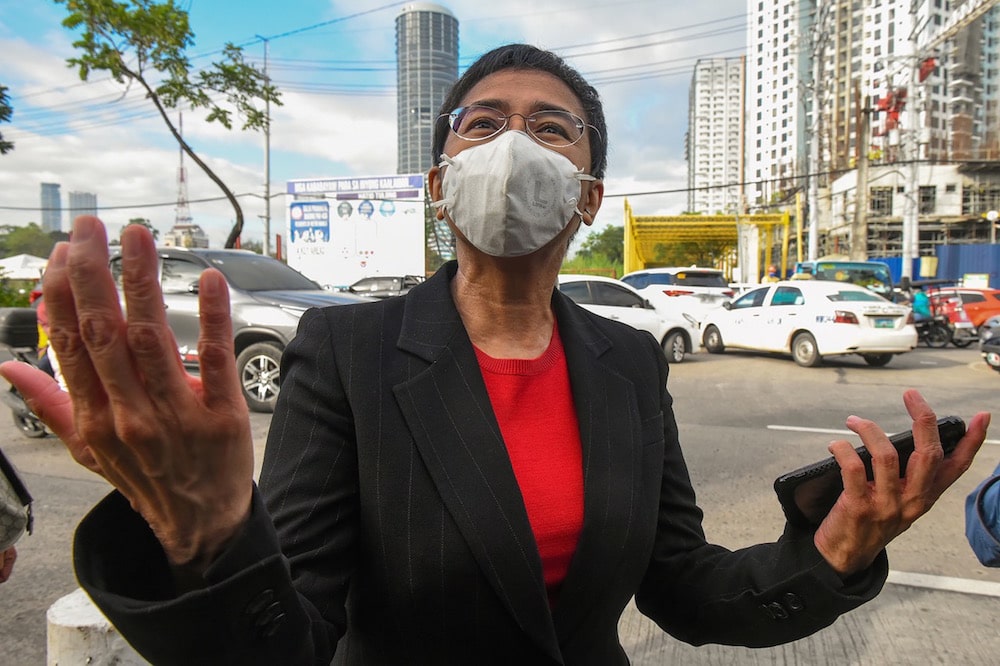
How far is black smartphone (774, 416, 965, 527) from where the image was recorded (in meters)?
1.13

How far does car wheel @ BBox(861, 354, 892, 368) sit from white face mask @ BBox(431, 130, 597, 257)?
11550 millimetres

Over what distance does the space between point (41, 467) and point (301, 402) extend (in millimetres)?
5388

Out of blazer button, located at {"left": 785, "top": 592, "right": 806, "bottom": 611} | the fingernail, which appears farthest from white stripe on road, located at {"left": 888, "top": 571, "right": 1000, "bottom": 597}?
the fingernail

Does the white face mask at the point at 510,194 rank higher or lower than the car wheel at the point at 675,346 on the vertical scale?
higher

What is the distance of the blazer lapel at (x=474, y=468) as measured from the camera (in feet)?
3.84

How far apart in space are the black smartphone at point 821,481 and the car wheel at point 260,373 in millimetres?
6324

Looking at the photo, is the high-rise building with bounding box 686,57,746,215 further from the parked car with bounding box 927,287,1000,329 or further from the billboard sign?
the parked car with bounding box 927,287,1000,329

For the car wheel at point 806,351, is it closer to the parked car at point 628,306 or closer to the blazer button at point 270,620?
the parked car at point 628,306

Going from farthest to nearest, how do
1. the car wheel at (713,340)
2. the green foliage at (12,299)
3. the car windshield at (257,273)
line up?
the green foliage at (12,299) → the car wheel at (713,340) → the car windshield at (257,273)


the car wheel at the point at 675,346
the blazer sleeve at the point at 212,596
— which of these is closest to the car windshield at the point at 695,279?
the car wheel at the point at 675,346

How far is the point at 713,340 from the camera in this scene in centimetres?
1377

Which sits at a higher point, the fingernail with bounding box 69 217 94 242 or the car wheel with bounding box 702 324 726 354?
the fingernail with bounding box 69 217 94 242

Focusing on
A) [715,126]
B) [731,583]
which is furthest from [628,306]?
[715,126]

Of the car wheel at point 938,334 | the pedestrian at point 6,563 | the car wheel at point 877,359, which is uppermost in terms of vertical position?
the pedestrian at point 6,563
